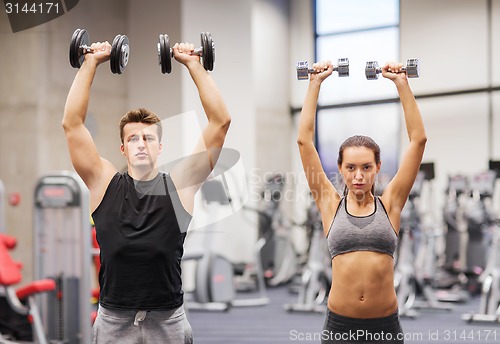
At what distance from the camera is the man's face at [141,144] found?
78.3 inches

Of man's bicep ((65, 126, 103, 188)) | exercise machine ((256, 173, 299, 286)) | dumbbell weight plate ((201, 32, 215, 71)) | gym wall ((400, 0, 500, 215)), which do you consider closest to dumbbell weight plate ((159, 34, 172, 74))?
dumbbell weight plate ((201, 32, 215, 71))

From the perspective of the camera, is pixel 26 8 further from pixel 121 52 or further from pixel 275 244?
pixel 121 52

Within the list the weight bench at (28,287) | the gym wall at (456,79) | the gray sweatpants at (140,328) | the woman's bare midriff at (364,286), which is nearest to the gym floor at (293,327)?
the weight bench at (28,287)

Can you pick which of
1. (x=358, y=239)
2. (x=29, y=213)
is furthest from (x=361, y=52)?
(x=358, y=239)

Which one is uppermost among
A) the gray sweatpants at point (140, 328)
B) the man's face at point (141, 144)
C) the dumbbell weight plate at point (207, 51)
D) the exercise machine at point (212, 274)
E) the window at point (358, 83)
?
the window at point (358, 83)

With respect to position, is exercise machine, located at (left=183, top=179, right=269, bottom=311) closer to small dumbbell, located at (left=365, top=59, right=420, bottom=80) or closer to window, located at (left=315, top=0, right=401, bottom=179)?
window, located at (left=315, top=0, right=401, bottom=179)

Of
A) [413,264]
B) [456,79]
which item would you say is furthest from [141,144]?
[456,79]

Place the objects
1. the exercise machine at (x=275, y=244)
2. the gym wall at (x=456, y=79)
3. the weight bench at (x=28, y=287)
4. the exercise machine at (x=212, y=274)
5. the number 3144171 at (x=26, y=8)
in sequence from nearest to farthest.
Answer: the weight bench at (x=28, y=287) < the exercise machine at (x=212, y=274) < the number 3144171 at (x=26, y=8) < the exercise machine at (x=275, y=244) < the gym wall at (x=456, y=79)

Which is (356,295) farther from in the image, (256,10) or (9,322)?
(256,10)

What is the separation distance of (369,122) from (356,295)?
24.8 ft

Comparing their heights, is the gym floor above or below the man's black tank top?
below

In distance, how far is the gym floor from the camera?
5191mm

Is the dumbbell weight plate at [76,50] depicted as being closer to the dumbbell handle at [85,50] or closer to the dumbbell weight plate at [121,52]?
the dumbbell handle at [85,50]

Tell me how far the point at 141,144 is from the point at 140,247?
320 mm
